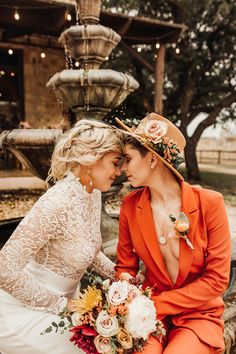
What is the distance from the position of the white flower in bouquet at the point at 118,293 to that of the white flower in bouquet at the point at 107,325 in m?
0.07

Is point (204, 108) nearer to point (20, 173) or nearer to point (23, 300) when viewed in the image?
point (20, 173)

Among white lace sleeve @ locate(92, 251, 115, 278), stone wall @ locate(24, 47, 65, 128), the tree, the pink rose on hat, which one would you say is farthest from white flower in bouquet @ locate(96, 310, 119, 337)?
the tree

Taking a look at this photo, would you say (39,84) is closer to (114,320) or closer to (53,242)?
(53,242)

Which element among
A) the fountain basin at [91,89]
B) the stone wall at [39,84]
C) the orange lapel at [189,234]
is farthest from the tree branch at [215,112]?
the orange lapel at [189,234]

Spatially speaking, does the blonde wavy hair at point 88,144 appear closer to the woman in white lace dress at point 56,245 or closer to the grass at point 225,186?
the woman in white lace dress at point 56,245

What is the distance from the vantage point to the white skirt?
2074 mm

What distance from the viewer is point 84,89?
4.65m

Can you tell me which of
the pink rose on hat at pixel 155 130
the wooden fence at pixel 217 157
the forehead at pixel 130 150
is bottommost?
the wooden fence at pixel 217 157

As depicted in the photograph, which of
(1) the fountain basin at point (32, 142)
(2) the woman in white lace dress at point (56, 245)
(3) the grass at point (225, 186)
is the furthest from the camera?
(3) the grass at point (225, 186)

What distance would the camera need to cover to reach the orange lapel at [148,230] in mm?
2211

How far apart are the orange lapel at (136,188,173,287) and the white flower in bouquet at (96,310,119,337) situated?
22.5 inches

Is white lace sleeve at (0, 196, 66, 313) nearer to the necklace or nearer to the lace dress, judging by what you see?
the lace dress

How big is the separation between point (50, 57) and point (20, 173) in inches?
189

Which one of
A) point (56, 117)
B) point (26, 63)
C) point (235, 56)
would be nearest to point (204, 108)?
point (235, 56)
